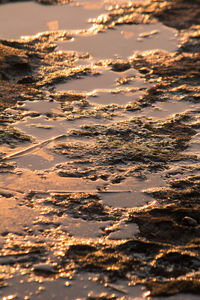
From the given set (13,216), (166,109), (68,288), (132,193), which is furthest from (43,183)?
(166,109)

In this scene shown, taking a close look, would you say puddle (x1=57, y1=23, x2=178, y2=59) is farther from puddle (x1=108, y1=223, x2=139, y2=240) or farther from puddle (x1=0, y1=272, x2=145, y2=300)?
puddle (x1=0, y1=272, x2=145, y2=300)

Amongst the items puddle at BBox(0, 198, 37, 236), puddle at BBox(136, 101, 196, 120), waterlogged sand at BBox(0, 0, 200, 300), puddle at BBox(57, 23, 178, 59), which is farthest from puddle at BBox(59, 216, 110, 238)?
puddle at BBox(57, 23, 178, 59)

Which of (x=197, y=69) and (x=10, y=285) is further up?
(x=197, y=69)

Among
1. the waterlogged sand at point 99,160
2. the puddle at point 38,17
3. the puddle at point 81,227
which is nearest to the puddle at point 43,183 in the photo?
the waterlogged sand at point 99,160

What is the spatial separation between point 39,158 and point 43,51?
1.79m

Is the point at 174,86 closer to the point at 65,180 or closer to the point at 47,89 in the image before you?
the point at 47,89

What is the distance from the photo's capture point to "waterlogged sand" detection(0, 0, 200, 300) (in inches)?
78.9

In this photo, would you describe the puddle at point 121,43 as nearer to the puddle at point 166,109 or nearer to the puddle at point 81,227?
the puddle at point 166,109

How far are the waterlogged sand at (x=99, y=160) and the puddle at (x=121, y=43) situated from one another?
0.04ft

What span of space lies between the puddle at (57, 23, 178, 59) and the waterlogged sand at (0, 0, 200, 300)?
0.04 ft

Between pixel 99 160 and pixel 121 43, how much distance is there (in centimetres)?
203

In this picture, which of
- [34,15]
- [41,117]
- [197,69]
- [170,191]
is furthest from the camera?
[34,15]

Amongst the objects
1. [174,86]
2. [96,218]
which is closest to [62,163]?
[96,218]

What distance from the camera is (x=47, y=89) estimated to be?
3617 mm
